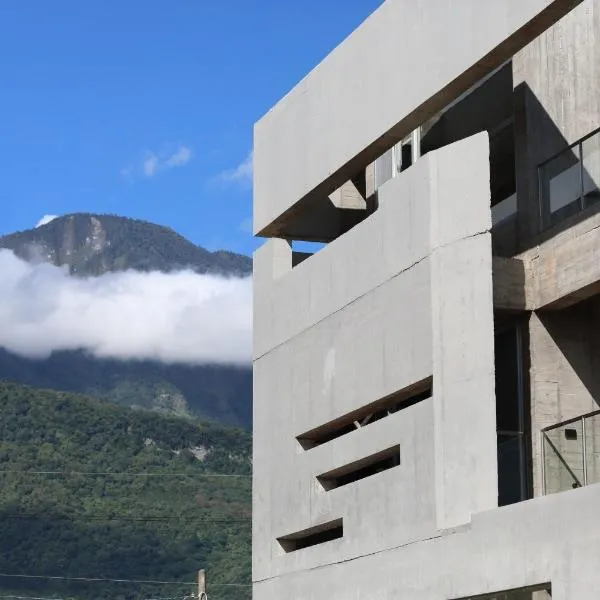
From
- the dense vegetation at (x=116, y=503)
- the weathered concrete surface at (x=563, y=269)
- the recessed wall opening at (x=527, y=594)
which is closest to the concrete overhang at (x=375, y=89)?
the weathered concrete surface at (x=563, y=269)

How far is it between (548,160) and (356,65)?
14.0 ft

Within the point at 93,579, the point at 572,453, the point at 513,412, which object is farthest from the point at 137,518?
the point at 572,453

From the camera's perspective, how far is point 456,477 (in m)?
19.5

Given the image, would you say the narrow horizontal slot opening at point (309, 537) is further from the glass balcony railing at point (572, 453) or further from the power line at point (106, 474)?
the power line at point (106, 474)

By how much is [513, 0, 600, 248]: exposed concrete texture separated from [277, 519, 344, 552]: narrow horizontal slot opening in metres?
5.83

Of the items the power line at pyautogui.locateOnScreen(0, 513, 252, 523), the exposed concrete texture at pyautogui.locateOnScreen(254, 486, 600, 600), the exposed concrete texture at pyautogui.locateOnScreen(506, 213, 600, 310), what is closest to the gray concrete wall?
the exposed concrete texture at pyautogui.locateOnScreen(254, 486, 600, 600)

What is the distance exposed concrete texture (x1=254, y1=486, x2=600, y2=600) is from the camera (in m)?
16.5

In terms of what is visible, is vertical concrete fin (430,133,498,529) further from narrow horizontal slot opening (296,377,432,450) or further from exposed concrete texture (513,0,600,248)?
exposed concrete texture (513,0,600,248)

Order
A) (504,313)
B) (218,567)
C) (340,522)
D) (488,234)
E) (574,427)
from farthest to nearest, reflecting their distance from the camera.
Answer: (218,567) < (340,522) < (504,313) < (488,234) < (574,427)

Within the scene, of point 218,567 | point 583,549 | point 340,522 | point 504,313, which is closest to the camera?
point 583,549

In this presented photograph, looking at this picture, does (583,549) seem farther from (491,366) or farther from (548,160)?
(548,160)

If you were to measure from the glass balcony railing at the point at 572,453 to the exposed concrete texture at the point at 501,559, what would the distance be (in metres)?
1.06

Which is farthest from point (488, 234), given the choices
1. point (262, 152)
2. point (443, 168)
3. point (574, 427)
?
point (262, 152)

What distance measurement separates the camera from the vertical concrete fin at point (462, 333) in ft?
63.3
